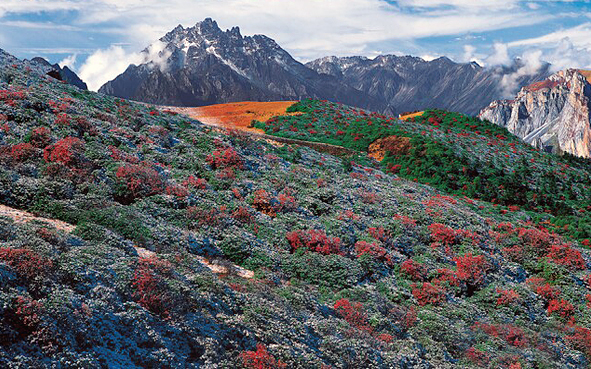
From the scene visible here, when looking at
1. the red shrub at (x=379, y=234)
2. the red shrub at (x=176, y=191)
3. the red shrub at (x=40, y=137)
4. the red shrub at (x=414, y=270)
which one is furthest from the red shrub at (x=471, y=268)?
the red shrub at (x=40, y=137)

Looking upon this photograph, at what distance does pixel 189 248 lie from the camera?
1661 cm

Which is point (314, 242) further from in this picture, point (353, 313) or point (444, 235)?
point (444, 235)

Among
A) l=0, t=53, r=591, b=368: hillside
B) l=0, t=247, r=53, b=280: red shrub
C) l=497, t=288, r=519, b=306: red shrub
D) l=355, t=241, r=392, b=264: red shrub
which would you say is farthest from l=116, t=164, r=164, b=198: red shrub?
l=497, t=288, r=519, b=306: red shrub

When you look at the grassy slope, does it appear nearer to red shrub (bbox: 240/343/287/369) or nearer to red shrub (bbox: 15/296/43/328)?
red shrub (bbox: 240/343/287/369)

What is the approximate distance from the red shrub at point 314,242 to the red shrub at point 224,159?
8.34m

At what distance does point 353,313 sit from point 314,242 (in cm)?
489

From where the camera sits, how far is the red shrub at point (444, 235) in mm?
24094

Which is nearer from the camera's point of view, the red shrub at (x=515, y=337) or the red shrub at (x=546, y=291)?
the red shrub at (x=515, y=337)

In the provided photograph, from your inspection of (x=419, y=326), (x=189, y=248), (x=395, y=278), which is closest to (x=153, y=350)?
(x=189, y=248)

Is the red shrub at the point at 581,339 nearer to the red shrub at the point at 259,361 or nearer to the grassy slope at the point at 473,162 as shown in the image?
the red shrub at the point at 259,361

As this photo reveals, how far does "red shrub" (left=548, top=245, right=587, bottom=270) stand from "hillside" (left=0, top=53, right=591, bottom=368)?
0.10 metres

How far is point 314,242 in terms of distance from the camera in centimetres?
1969

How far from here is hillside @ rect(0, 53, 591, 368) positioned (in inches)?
408

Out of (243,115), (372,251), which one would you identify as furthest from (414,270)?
(243,115)
